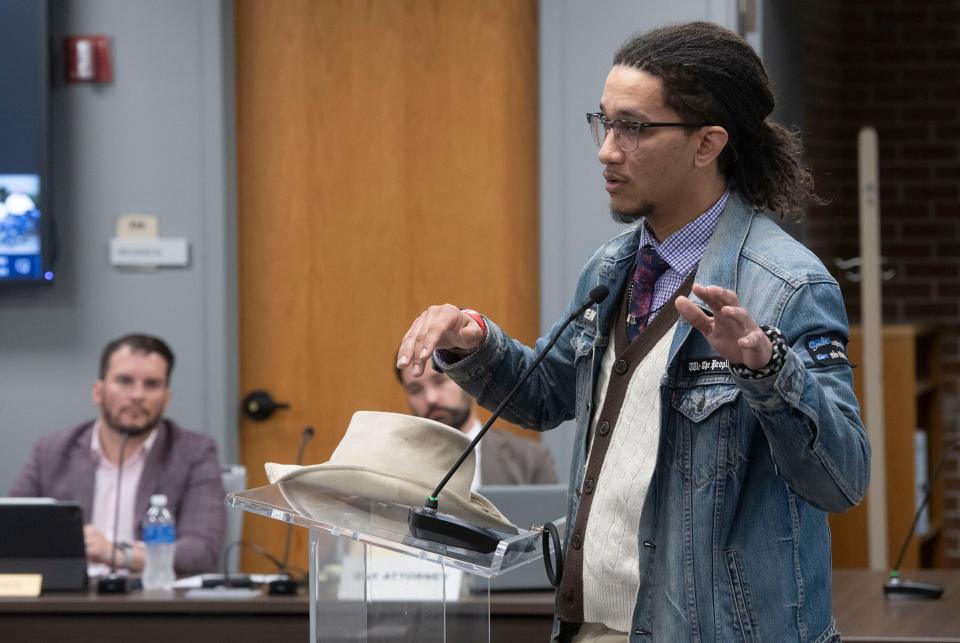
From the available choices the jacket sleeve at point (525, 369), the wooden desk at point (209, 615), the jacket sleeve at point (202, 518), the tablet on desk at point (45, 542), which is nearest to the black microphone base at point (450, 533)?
the jacket sleeve at point (525, 369)

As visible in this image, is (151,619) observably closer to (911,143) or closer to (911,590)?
(911,590)

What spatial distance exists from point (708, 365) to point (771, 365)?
0.22 metres

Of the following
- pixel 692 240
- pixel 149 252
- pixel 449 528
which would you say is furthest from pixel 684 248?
pixel 149 252

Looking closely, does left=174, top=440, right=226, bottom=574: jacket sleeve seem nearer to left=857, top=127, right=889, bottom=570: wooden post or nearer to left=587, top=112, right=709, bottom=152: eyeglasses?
left=857, top=127, right=889, bottom=570: wooden post

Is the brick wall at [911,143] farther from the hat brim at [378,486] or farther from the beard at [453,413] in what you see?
the hat brim at [378,486]

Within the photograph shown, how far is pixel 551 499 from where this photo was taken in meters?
3.13

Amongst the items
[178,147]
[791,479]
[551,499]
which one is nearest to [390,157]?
[178,147]

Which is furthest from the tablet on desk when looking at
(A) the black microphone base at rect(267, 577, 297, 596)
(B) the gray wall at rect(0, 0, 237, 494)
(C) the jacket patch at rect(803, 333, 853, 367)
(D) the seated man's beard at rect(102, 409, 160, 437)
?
(C) the jacket patch at rect(803, 333, 853, 367)

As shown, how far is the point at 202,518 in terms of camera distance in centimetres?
420

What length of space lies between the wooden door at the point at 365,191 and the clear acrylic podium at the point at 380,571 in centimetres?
253

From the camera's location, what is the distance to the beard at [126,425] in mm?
4340

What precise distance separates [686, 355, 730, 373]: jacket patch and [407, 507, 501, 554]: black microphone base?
34 cm

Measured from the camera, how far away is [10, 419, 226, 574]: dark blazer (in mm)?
4227

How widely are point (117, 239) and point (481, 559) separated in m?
3.43
